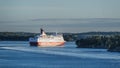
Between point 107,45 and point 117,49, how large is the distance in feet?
67.7

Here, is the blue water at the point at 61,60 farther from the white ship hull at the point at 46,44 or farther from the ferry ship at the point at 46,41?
the ferry ship at the point at 46,41

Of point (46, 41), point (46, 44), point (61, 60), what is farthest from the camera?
point (46, 41)

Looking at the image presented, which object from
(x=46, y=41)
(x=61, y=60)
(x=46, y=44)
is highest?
(x=61, y=60)

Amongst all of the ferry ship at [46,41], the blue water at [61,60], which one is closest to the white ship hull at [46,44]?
the ferry ship at [46,41]

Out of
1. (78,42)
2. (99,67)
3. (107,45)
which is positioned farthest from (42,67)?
(78,42)

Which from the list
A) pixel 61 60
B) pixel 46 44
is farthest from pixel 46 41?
pixel 61 60

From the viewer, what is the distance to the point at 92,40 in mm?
128375

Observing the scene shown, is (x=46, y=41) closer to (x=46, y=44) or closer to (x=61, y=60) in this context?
(x=46, y=44)

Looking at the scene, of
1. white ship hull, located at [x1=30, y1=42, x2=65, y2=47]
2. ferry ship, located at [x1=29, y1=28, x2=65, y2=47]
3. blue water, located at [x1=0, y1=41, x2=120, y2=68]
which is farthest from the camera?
ferry ship, located at [x1=29, y1=28, x2=65, y2=47]

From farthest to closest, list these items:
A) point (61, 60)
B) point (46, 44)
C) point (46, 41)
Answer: point (46, 41) < point (46, 44) < point (61, 60)

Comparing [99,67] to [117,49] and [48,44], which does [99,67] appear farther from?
[48,44]

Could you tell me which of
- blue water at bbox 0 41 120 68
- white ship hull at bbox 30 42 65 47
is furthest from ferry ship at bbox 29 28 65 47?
blue water at bbox 0 41 120 68

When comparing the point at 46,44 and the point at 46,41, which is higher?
the point at 46,41

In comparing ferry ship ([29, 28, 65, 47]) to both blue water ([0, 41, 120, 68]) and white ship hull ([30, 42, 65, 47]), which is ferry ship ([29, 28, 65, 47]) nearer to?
white ship hull ([30, 42, 65, 47])
